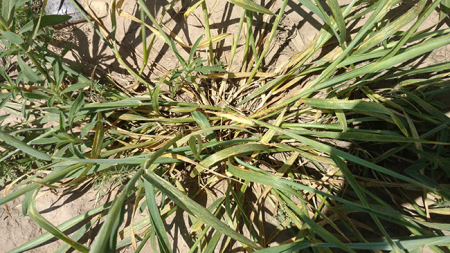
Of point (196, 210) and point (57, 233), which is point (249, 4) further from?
point (57, 233)

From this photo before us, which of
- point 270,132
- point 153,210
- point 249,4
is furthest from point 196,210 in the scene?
point 249,4

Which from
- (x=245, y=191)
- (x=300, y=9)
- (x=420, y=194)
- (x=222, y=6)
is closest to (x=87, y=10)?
(x=222, y=6)

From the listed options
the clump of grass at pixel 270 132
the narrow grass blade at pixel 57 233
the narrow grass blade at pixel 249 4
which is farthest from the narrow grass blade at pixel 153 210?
the narrow grass blade at pixel 249 4

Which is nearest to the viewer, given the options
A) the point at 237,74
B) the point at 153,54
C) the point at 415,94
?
the point at 415,94

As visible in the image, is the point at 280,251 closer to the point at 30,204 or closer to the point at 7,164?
the point at 30,204

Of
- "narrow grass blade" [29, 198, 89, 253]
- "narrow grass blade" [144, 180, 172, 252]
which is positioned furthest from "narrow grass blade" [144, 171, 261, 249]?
"narrow grass blade" [29, 198, 89, 253]

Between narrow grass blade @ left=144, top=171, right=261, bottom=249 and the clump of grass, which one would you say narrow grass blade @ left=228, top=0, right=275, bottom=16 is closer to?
the clump of grass

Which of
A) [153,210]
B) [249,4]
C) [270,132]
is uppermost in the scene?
[249,4]

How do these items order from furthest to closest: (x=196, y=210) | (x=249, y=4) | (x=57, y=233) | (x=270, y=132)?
(x=270, y=132)
(x=249, y=4)
(x=57, y=233)
(x=196, y=210)
